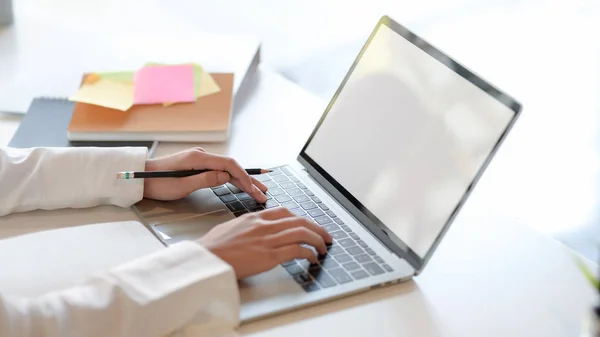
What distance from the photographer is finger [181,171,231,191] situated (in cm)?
113

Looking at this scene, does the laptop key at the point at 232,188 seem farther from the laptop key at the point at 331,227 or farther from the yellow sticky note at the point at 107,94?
the yellow sticky note at the point at 107,94

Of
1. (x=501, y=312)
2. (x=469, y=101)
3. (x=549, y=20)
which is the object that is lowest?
(x=501, y=312)

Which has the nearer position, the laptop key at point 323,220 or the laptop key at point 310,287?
the laptop key at point 310,287

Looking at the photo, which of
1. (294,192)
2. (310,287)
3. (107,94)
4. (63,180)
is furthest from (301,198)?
(107,94)

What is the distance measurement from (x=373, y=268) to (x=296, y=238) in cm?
10

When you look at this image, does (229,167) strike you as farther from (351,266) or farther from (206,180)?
(351,266)

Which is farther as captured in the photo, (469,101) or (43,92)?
(43,92)

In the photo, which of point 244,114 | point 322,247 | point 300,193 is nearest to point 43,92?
point 244,114

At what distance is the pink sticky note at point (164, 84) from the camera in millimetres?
1373

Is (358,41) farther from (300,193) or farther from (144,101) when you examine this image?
(300,193)

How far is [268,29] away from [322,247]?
1.44 m

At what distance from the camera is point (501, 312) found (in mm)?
915

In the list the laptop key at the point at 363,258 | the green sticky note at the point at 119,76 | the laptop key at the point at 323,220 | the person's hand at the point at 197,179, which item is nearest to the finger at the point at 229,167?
the person's hand at the point at 197,179

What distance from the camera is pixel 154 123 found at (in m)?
1.31
